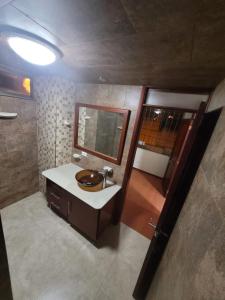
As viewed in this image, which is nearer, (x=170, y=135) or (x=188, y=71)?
(x=188, y=71)

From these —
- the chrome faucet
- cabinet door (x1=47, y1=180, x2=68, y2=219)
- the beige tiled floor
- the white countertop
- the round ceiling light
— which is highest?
the round ceiling light

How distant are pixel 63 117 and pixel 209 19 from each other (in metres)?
1.87

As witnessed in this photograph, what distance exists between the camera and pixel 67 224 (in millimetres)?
2027

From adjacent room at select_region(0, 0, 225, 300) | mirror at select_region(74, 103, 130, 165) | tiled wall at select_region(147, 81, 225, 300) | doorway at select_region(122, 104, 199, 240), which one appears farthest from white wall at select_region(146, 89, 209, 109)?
doorway at select_region(122, 104, 199, 240)

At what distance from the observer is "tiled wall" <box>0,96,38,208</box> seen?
6.22 ft

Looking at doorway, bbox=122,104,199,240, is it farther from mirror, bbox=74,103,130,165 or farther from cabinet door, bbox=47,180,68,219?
cabinet door, bbox=47,180,68,219

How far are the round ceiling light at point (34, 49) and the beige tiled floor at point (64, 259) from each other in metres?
2.12

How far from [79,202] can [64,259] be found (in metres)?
0.69

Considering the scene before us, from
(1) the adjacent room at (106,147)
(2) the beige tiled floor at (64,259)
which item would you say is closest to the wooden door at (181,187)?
(1) the adjacent room at (106,147)

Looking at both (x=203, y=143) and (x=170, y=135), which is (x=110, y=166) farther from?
(x=170, y=135)

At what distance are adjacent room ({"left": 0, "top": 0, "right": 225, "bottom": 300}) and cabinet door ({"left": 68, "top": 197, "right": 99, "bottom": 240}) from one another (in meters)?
0.02

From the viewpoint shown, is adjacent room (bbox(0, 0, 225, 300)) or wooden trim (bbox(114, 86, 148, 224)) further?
wooden trim (bbox(114, 86, 148, 224))

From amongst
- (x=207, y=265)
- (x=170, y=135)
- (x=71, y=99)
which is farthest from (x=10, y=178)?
(x=170, y=135)

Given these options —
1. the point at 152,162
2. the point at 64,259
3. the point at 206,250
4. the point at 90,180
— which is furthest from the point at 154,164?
the point at 206,250
